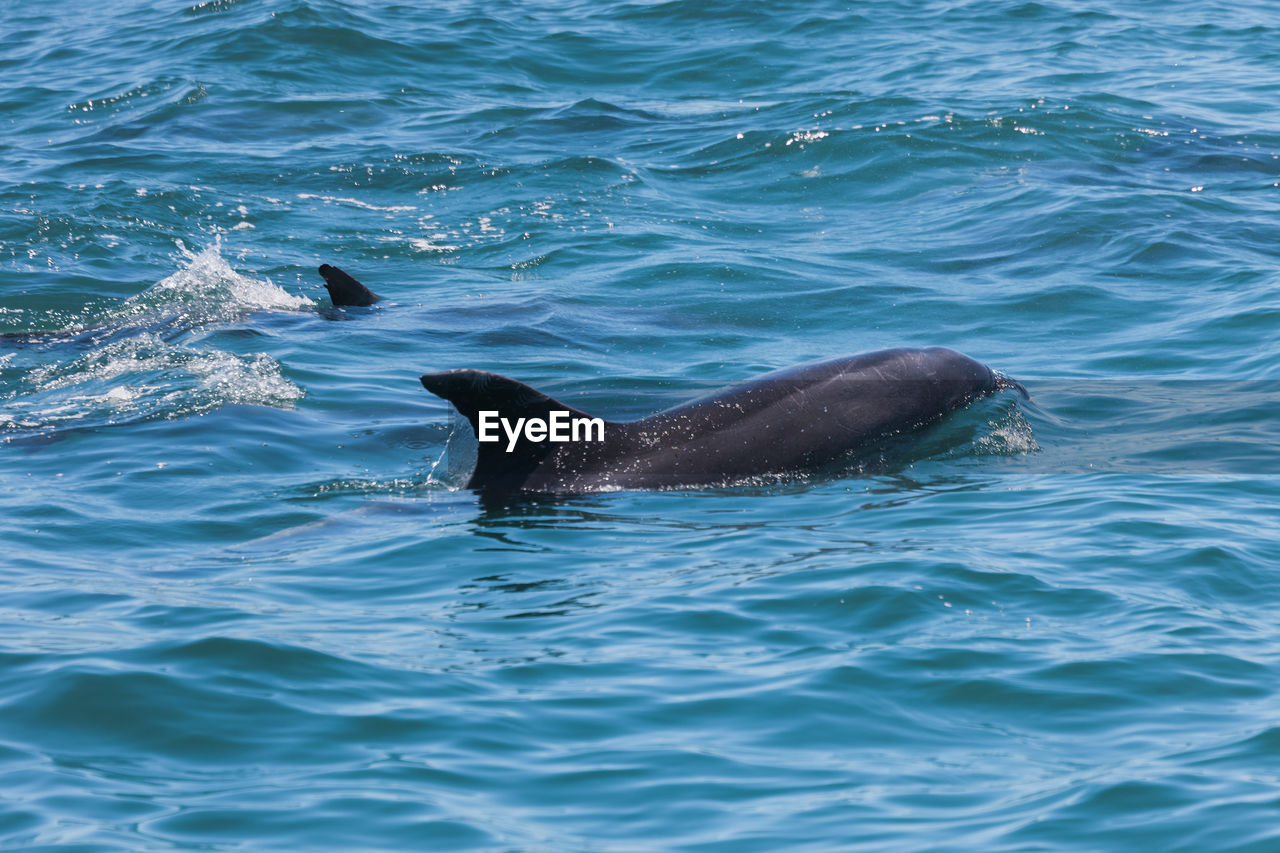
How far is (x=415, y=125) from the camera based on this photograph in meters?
22.8

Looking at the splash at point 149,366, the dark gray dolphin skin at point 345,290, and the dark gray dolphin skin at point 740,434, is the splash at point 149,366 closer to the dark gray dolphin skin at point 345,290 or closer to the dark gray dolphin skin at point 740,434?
the dark gray dolphin skin at point 345,290

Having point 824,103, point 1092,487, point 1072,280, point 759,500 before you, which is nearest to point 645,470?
point 759,500

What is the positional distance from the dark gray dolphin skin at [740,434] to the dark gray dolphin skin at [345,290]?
546cm

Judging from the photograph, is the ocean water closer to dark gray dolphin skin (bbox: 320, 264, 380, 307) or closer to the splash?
the splash

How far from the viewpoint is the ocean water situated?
214 inches

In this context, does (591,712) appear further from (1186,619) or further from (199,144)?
(199,144)

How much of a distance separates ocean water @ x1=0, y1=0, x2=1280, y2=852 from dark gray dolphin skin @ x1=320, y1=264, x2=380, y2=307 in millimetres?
300

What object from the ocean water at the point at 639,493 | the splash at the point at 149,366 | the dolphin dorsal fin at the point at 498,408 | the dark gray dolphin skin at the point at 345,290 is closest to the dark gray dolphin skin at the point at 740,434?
the dolphin dorsal fin at the point at 498,408

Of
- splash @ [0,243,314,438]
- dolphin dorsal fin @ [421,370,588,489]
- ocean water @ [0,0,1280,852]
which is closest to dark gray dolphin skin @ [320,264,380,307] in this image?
ocean water @ [0,0,1280,852]

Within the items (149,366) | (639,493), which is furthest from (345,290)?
(639,493)

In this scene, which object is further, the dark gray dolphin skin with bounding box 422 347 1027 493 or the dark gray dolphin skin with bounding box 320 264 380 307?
the dark gray dolphin skin with bounding box 320 264 380 307

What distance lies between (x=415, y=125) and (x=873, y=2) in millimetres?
11440

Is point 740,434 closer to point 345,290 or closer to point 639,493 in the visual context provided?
point 639,493

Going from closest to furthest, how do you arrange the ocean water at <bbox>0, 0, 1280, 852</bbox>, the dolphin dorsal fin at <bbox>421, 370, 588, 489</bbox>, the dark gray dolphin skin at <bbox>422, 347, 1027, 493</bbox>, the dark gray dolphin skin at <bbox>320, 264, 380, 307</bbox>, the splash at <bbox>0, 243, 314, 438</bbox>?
1. the ocean water at <bbox>0, 0, 1280, 852</bbox>
2. the dolphin dorsal fin at <bbox>421, 370, 588, 489</bbox>
3. the dark gray dolphin skin at <bbox>422, 347, 1027, 493</bbox>
4. the splash at <bbox>0, 243, 314, 438</bbox>
5. the dark gray dolphin skin at <bbox>320, 264, 380, 307</bbox>
